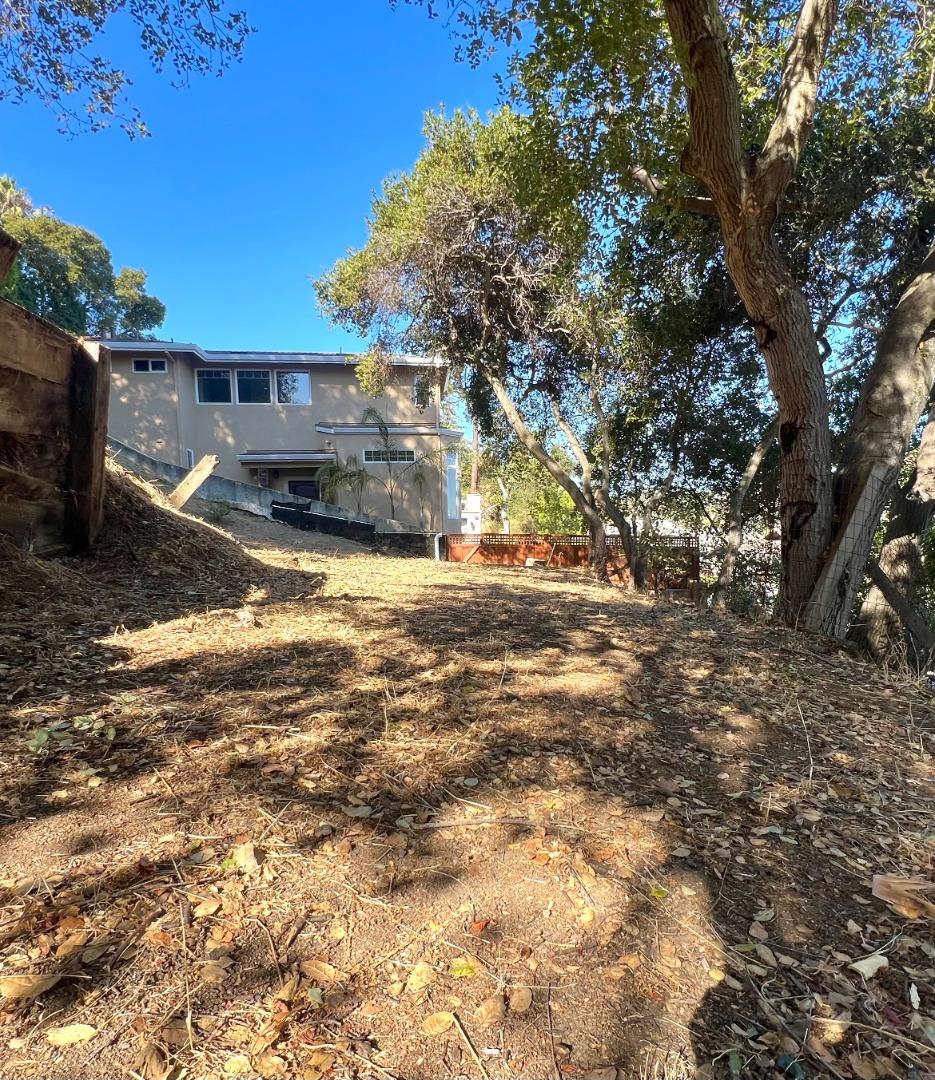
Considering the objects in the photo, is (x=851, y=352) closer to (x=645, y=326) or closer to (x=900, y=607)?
(x=645, y=326)

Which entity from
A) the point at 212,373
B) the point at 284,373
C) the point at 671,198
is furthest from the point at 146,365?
the point at 671,198

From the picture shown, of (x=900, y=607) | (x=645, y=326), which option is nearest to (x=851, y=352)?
(x=645, y=326)

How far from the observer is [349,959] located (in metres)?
1.38

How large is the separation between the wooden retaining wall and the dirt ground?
71 cm

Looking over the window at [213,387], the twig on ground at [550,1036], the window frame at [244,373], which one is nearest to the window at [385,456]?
the window frame at [244,373]

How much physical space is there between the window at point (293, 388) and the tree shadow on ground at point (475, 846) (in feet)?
52.1

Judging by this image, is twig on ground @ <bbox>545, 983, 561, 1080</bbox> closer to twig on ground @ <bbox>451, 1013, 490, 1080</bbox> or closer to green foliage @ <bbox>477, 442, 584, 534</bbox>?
twig on ground @ <bbox>451, 1013, 490, 1080</bbox>

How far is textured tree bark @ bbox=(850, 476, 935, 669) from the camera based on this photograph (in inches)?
229

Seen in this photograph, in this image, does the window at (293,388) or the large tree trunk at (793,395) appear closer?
the large tree trunk at (793,395)

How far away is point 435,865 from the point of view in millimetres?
1711

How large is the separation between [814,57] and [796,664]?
14.1 ft

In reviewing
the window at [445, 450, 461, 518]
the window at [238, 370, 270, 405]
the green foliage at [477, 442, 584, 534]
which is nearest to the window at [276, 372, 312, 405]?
the window at [238, 370, 270, 405]

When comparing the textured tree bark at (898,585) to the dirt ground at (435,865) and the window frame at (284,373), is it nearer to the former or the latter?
the dirt ground at (435,865)

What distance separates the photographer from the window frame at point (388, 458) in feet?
59.3
